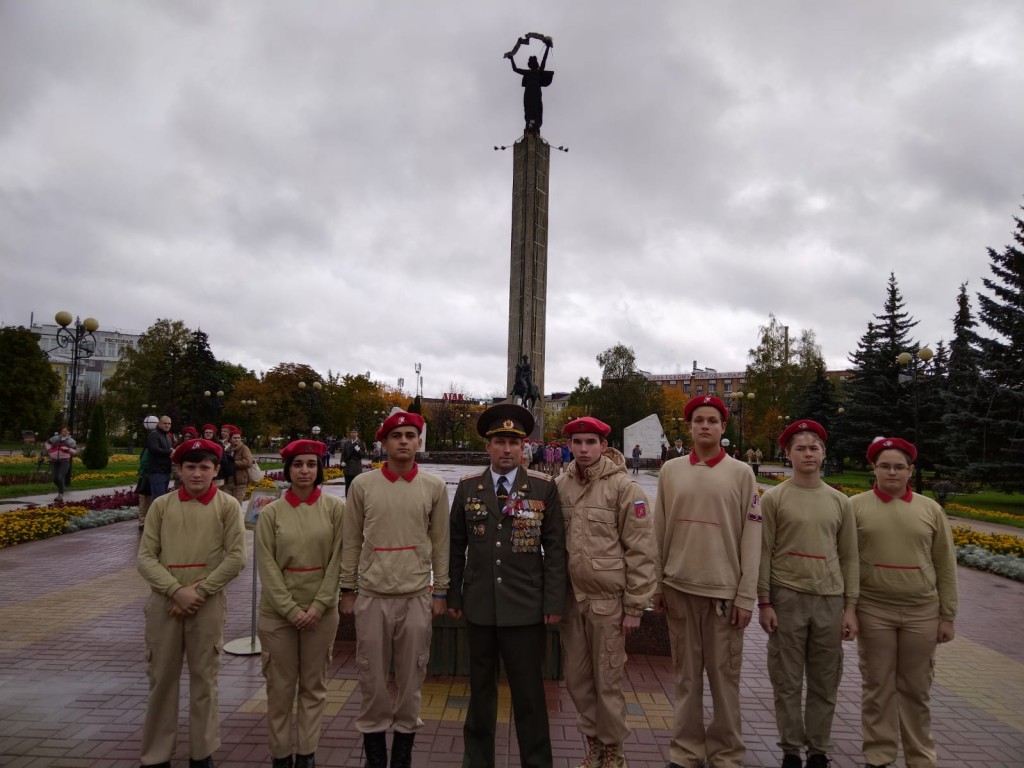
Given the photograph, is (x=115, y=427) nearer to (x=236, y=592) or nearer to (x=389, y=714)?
(x=236, y=592)

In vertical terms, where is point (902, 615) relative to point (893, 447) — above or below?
below

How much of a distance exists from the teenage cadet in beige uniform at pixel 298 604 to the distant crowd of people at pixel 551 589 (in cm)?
1

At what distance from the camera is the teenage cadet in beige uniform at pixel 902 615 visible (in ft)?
10.9

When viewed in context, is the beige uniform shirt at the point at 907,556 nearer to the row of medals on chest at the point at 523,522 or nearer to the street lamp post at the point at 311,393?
the row of medals on chest at the point at 523,522

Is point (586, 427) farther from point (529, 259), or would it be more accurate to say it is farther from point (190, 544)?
point (529, 259)

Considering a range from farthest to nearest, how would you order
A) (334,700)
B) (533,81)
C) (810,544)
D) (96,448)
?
1. (533,81)
2. (96,448)
3. (334,700)
4. (810,544)

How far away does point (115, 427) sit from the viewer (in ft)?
183

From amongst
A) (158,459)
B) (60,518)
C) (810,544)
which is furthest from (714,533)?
(60,518)

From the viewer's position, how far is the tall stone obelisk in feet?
95.2

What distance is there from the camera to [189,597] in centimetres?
321

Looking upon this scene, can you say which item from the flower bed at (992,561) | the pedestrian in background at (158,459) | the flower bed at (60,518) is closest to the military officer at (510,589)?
the pedestrian in background at (158,459)

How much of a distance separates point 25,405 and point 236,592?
50.6 m

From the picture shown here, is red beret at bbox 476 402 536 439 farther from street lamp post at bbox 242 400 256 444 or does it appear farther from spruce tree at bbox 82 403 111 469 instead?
street lamp post at bbox 242 400 256 444

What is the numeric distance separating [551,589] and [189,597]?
6.08ft
